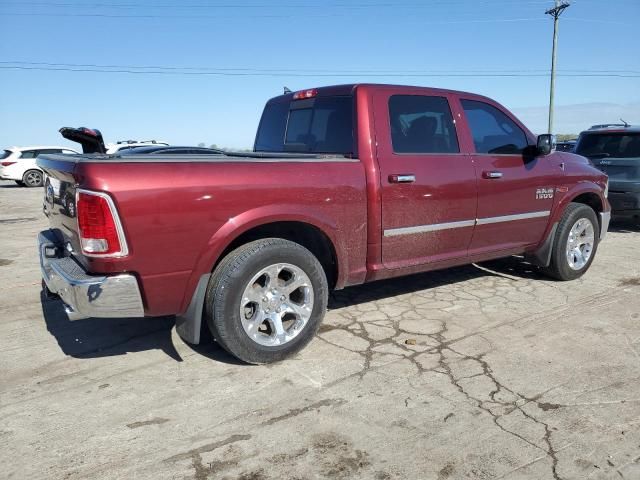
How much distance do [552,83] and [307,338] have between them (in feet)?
108

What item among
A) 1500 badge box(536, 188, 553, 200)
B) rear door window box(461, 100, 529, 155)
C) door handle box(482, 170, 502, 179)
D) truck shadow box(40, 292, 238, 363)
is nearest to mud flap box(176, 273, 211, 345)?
truck shadow box(40, 292, 238, 363)

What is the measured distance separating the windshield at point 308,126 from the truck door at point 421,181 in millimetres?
272

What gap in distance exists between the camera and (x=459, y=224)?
4.43 metres

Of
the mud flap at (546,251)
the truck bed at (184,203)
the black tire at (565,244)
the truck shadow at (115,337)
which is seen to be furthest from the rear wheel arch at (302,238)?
the black tire at (565,244)

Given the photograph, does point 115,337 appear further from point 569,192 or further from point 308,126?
point 569,192

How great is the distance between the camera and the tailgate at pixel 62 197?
10.1ft

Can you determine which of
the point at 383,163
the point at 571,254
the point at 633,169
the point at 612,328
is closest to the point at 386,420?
the point at 383,163

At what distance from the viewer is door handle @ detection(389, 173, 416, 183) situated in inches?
155

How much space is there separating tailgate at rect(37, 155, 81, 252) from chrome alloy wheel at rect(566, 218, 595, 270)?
4.72 meters

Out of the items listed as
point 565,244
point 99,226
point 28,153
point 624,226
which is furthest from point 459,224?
point 28,153

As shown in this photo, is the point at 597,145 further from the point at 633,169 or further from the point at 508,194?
the point at 508,194

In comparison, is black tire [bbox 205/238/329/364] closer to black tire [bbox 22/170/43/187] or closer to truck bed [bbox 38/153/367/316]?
truck bed [bbox 38/153/367/316]

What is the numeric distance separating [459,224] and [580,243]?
205 centimetres

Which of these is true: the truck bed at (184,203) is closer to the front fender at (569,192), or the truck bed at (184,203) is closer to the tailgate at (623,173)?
the front fender at (569,192)
